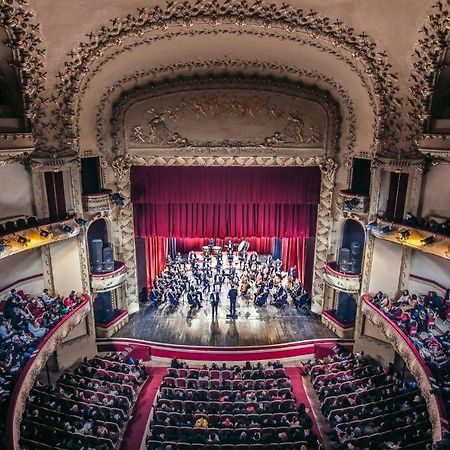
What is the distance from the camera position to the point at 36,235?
13.0m

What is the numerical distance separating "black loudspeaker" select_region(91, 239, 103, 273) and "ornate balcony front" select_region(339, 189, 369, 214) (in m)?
9.23

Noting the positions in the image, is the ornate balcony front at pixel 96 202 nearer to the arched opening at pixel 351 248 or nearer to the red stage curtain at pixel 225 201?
the red stage curtain at pixel 225 201

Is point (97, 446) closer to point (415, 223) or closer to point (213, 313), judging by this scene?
point (213, 313)

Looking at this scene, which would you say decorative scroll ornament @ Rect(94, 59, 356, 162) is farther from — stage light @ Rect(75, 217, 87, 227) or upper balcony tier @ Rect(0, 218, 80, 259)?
upper balcony tier @ Rect(0, 218, 80, 259)

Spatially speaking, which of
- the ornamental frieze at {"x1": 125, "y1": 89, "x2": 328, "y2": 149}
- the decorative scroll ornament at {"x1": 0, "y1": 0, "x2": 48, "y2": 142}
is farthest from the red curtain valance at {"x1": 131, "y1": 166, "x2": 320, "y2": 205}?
the decorative scroll ornament at {"x1": 0, "y1": 0, "x2": 48, "y2": 142}

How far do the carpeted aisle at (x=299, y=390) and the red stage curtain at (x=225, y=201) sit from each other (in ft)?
18.2

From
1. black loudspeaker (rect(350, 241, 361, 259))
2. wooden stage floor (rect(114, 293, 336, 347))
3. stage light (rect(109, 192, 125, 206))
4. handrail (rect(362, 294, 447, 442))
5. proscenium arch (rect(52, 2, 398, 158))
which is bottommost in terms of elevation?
wooden stage floor (rect(114, 293, 336, 347))

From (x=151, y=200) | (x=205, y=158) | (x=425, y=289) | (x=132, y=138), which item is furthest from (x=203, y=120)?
(x=425, y=289)

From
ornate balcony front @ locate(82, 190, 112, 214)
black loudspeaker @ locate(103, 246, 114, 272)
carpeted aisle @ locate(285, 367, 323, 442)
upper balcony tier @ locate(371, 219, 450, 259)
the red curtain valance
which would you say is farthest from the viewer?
the red curtain valance

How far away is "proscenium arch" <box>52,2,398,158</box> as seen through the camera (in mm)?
11383

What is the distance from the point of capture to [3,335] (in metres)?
11.8

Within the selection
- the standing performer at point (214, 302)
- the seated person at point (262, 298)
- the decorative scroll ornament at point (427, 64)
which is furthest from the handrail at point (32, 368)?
the decorative scroll ornament at point (427, 64)

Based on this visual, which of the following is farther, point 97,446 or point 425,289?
point 425,289

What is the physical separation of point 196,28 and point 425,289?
10827 mm
